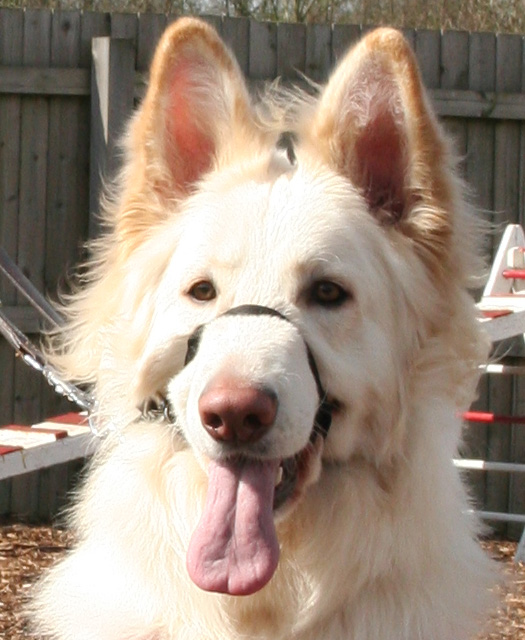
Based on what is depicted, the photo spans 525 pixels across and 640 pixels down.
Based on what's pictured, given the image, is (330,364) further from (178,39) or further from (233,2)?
(233,2)

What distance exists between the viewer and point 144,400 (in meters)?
2.86

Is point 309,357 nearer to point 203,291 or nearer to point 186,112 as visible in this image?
point 203,291

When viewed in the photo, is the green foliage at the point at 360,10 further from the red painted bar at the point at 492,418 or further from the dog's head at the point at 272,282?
the dog's head at the point at 272,282

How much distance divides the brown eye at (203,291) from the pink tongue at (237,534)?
0.42 metres

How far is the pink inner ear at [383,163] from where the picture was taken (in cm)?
297

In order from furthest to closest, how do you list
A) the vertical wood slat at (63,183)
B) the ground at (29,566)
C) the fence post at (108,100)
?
1. the vertical wood slat at (63,183)
2. the fence post at (108,100)
3. the ground at (29,566)

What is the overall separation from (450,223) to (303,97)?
0.59 meters

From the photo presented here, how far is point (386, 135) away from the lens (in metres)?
2.99

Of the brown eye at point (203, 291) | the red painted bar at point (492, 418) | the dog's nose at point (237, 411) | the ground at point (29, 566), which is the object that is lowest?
the ground at point (29, 566)

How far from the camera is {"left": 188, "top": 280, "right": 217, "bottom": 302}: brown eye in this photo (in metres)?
2.73

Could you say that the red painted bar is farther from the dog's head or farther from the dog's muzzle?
the dog's muzzle

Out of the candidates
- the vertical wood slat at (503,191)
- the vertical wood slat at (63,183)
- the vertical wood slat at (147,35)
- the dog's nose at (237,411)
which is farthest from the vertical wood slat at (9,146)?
the dog's nose at (237,411)

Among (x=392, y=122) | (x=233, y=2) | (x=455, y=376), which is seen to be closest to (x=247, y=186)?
(x=392, y=122)

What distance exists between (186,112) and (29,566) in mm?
3832
